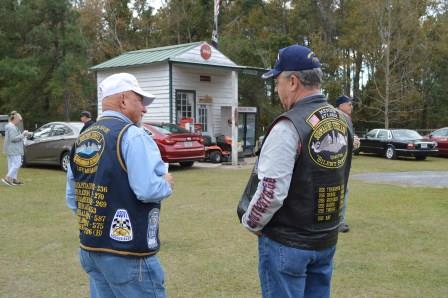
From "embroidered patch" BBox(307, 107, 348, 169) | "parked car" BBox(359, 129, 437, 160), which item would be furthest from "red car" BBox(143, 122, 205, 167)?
"embroidered patch" BBox(307, 107, 348, 169)

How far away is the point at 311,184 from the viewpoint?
108 inches

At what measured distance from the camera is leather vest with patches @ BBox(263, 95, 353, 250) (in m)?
2.73

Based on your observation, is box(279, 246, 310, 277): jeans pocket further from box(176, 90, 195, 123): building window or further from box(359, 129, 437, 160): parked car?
box(359, 129, 437, 160): parked car

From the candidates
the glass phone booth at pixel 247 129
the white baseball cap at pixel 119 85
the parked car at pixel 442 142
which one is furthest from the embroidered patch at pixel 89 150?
the parked car at pixel 442 142

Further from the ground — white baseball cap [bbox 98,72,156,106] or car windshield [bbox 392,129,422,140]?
white baseball cap [bbox 98,72,156,106]

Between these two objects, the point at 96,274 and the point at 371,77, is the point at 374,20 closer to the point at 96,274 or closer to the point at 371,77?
the point at 371,77

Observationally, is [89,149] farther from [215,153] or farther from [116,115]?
[215,153]

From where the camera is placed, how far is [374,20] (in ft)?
118

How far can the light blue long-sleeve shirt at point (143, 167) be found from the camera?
→ 8.70 ft

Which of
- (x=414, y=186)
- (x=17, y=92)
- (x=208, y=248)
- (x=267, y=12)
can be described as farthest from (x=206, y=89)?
(x=17, y=92)

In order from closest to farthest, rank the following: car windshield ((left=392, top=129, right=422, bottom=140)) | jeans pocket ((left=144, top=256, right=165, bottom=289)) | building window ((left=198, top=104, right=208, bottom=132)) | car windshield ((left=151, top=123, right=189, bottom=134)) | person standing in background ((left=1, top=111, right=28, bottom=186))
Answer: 1. jeans pocket ((left=144, top=256, right=165, bottom=289))
2. person standing in background ((left=1, top=111, right=28, bottom=186))
3. car windshield ((left=151, top=123, right=189, bottom=134))
4. building window ((left=198, top=104, right=208, bottom=132))
5. car windshield ((left=392, top=129, right=422, bottom=140))

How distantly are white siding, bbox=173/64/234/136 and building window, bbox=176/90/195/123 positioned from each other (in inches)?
10.3

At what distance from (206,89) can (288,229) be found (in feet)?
65.5

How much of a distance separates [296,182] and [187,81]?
62.1 feet
